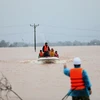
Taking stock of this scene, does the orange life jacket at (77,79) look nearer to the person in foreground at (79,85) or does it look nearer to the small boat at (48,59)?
the person in foreground at (79,85)

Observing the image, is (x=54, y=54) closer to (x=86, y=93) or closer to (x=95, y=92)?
(x=95, y=92)

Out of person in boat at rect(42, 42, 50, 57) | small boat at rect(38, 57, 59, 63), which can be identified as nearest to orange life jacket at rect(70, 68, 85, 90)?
person in boat at rect(42, 42, 50, 57)

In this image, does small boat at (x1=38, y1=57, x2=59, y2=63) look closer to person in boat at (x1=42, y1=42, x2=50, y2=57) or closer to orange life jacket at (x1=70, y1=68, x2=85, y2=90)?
person in boat at (x1=42, y1=42, x2=50, y2=57)

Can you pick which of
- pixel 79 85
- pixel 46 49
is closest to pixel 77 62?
pixel 79 85

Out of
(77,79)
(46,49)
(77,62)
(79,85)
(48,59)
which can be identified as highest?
(77,62)

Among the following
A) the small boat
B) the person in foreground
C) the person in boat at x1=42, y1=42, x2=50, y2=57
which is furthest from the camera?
the small boat

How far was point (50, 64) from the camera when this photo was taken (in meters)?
29.0

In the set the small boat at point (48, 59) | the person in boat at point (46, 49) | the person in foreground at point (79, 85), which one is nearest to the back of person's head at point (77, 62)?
the person in foreground at point (79, 85)

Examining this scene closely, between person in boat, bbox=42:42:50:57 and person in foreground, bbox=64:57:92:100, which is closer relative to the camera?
person in foreground, bbox=64:57:92:100

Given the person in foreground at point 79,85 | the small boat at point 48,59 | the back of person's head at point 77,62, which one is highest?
the back of person's head at point 77,62

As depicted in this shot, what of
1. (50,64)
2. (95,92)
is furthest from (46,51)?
(95,92)

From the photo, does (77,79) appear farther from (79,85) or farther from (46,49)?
(46,49)

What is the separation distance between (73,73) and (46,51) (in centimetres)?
2060

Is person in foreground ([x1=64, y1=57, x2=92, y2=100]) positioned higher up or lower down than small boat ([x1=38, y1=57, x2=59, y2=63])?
higher up
